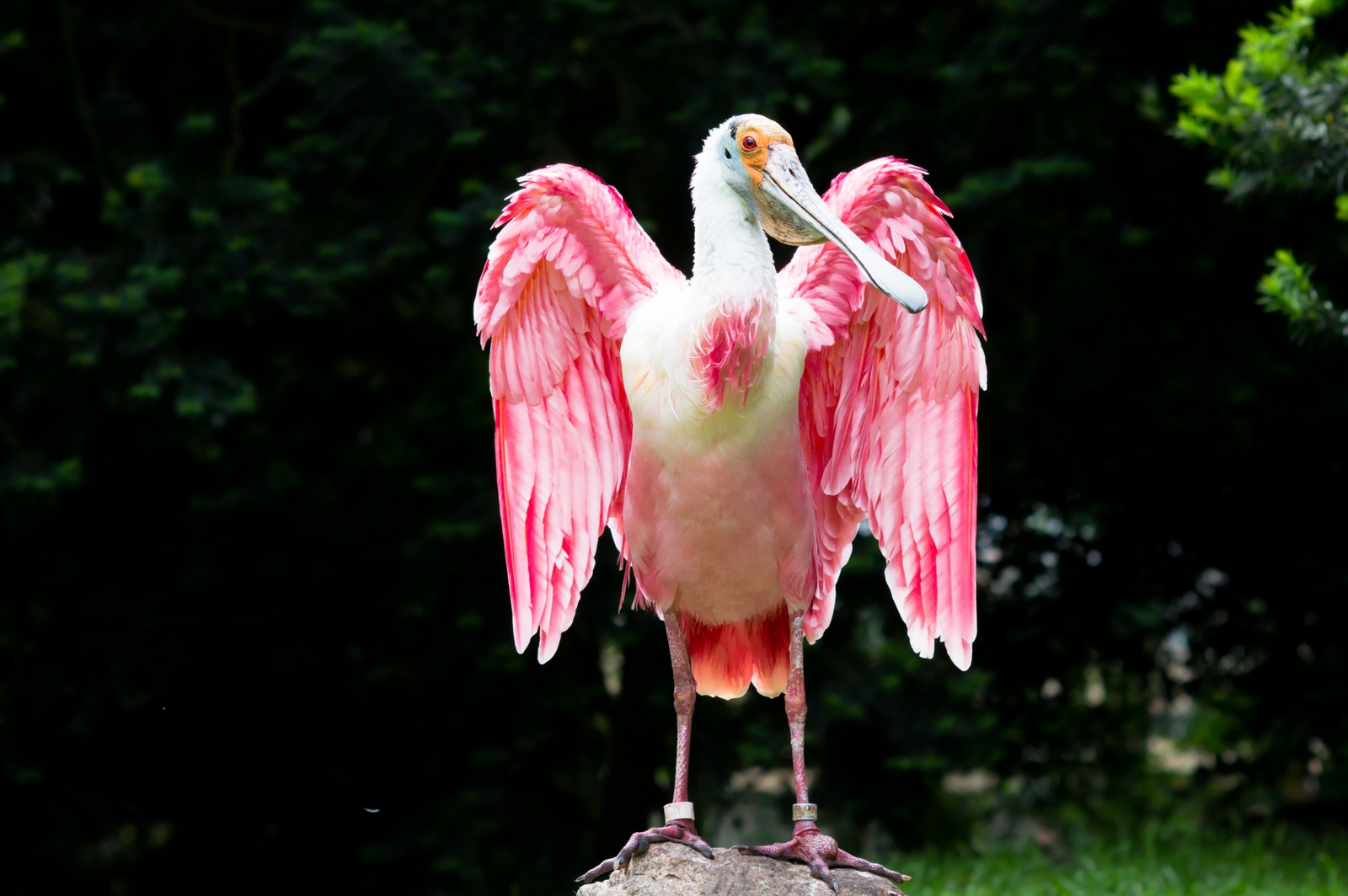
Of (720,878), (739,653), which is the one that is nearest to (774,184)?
(739,653)

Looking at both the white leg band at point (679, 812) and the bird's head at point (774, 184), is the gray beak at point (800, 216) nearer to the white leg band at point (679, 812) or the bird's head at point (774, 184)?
the bird's head at point (774, 184)

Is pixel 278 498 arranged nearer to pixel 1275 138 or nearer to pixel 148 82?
pixel 148 82

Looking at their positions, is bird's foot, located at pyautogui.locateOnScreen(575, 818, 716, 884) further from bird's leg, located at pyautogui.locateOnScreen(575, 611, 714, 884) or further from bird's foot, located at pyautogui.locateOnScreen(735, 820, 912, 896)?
bird's foot, located at pyautogui.locateOnScreen(735, 820, 912, 896)

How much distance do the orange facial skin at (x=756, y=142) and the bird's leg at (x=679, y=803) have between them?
114 centimetres

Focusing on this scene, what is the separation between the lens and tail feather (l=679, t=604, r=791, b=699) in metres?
4.26

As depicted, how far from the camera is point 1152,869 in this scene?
6398 millimetres

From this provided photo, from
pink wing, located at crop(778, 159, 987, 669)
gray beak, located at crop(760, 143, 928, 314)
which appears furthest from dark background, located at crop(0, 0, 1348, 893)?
gray beak, located at crop(760, 143, 928, 314)

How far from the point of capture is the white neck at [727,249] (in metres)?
3.71

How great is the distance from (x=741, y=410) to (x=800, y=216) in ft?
1.57

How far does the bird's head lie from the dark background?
2364 mm

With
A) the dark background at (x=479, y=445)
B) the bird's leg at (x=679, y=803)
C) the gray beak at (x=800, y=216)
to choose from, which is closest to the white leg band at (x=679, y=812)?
the bird's leg at (x=679, y=803)

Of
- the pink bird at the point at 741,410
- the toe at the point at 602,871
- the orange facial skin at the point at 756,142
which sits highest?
the orange facial skin at the point at 756,142

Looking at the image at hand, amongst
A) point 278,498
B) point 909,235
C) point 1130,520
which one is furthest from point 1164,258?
point 278,498

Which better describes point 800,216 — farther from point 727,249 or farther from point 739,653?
point 739,653
